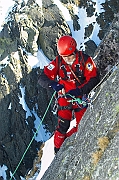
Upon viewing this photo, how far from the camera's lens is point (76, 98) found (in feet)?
28.0

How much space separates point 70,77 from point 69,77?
31 mm

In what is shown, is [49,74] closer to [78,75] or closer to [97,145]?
[78,75]

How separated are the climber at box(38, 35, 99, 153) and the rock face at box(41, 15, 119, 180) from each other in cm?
55

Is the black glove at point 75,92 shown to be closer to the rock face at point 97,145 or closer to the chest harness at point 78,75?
the chest harness at point 78,75

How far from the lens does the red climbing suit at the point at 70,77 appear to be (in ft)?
27.6

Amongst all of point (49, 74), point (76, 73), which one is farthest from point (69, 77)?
point (49, 74)

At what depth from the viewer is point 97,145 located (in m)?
6.34

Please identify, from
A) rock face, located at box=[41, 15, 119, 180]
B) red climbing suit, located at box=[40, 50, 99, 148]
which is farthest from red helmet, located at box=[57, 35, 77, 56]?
rock face, located at box=[41, 15, 119, 180]

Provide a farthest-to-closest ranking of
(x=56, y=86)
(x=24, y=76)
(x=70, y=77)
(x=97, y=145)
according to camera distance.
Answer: (x=24, y=76) < (x=70, y=77) < (x=56, y=86) < (x=97, y=145)

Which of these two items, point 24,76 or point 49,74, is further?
Answer: point 24,76

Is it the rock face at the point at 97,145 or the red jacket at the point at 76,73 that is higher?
the red jacket at the point at 76,73

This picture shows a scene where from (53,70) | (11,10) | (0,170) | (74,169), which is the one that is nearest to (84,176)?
(74,169)

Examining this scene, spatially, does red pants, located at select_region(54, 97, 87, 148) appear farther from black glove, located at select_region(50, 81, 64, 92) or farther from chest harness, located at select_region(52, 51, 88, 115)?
black glove, located at select_region(50, 81, 64, 92)

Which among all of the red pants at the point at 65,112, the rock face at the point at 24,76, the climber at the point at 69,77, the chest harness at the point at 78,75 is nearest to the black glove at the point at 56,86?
the climber at the point at 69,77
